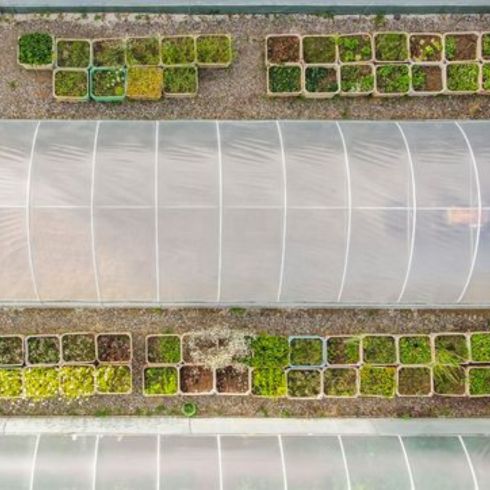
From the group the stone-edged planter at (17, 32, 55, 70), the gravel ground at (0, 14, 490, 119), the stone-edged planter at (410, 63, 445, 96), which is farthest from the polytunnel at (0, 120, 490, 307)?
the stone-edged planter at (17, 32, 55, 70)

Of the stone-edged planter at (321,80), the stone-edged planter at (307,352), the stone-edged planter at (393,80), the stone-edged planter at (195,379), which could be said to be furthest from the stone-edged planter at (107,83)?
the stone-edged planter at (307,352)

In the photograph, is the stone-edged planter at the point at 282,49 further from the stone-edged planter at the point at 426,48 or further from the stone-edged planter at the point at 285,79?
the stone-edged planter at the point at 426,48

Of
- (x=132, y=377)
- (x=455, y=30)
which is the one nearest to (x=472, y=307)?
(x=455, y=30)

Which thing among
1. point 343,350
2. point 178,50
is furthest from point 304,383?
point 178,50

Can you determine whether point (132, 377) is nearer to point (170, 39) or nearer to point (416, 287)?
point (416, 287)

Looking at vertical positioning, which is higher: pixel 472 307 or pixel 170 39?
pixel 170 39

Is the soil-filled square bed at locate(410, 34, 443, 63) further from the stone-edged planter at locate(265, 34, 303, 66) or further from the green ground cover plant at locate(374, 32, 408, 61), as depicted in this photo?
the stone-edged planter at locate(265, 34, 303, 66)
